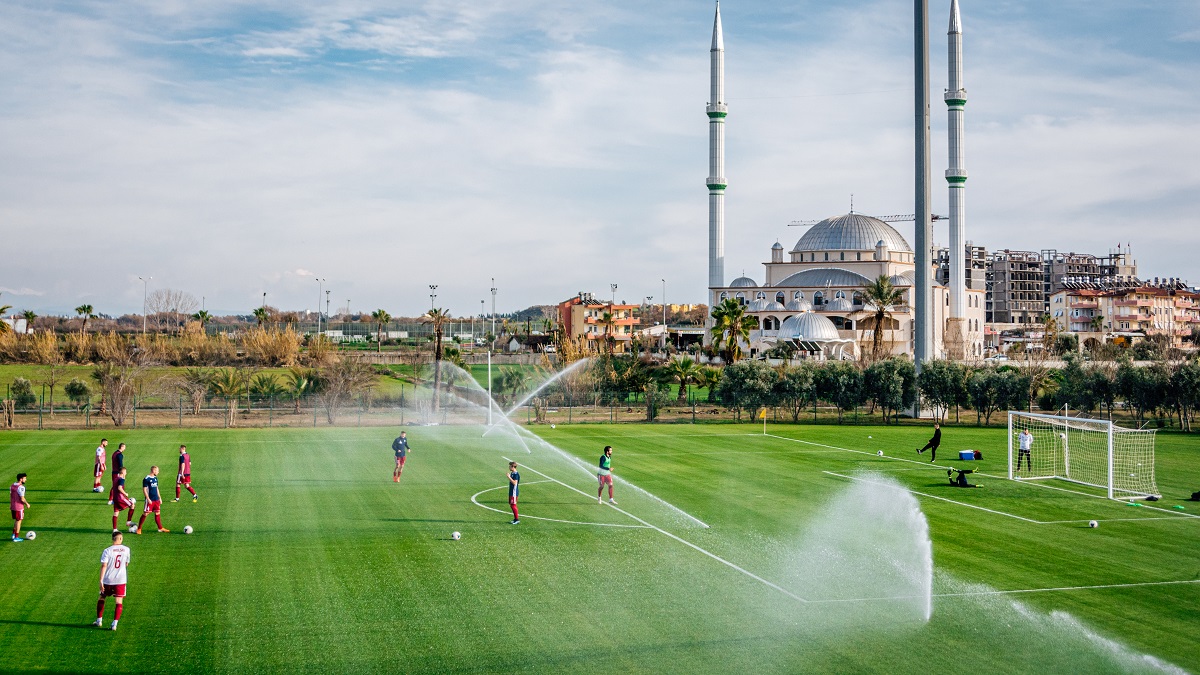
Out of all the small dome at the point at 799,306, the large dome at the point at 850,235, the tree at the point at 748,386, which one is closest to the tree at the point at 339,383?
the tree at the point at 748,386

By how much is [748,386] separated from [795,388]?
119 inches

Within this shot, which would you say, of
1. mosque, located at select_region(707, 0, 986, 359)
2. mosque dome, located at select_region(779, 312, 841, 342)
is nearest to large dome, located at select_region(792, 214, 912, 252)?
mosque, located at select_region(707, 0, 986, 359)

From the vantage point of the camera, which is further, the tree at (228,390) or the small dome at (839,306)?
the small dome at (839,306)

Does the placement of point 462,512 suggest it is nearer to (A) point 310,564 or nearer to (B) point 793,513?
(A) point 310,564

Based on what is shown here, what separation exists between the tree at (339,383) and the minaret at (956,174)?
229 ft

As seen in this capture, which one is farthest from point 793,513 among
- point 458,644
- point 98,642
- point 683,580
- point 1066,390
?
point 1066,390

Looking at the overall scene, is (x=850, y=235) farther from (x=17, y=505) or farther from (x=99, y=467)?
(x=17, y=505)

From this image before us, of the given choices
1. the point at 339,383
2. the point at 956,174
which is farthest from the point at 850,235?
the point at 339,383

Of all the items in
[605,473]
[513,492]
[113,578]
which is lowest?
[113,578]

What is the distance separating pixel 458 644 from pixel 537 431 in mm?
40689

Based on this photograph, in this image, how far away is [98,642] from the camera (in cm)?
1695

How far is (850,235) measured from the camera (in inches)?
5881

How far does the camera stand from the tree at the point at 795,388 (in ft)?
214

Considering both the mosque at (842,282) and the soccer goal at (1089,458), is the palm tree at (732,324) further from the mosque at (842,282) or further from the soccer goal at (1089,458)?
the soccer goal at (1089,458)
